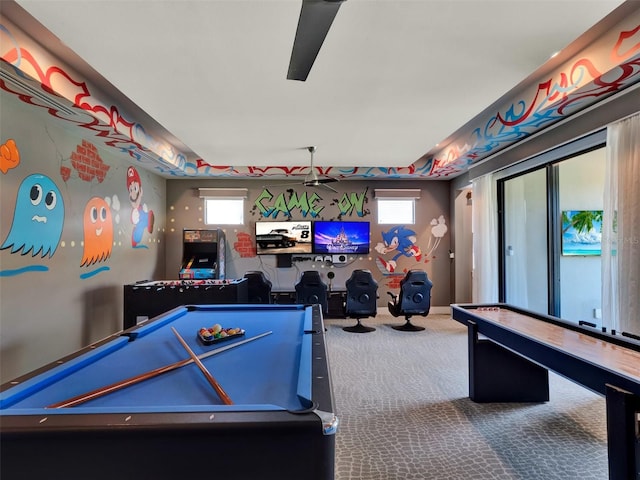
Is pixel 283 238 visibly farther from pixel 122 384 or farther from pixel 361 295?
pixel 122 384

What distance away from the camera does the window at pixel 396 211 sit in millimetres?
6398

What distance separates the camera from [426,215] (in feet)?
21.0

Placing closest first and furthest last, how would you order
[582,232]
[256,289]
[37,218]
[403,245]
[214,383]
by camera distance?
[214,383], [37,218], [582,232], [256,289], [403,245]

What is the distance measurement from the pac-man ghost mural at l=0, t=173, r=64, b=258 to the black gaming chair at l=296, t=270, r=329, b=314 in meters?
3.04

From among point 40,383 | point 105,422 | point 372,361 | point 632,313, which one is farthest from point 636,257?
point 40,383

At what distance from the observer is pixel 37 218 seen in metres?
3.16

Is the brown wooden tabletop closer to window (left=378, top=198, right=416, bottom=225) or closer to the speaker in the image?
the speaker

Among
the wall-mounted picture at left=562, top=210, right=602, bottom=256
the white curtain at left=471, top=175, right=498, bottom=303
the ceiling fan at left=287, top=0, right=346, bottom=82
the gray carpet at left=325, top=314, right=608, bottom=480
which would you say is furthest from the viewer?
the white curtain at left=471, top=175, right=498, bottom=303

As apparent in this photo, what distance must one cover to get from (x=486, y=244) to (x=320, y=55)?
385 centimetres

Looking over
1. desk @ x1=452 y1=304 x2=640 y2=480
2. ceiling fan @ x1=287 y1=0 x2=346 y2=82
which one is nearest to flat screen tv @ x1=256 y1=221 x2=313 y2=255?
desk @ x1=452 y1=304 x2=640 y2=480

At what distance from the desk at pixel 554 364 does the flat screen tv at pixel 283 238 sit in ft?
11.6

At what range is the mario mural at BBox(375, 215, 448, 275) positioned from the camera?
20.8ft

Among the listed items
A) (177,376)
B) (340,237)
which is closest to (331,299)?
(340,237)

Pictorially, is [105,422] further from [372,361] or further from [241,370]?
[372,361]
